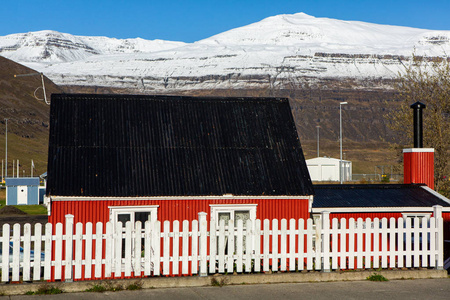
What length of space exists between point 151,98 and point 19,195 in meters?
47.0

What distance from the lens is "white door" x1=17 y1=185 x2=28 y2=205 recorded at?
2434 inches

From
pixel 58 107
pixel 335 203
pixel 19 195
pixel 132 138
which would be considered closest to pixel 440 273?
pixel 335 203

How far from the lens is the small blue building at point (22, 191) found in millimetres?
61219

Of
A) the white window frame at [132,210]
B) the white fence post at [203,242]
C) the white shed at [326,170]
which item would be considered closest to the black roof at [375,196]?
the white window frame at [132,210]

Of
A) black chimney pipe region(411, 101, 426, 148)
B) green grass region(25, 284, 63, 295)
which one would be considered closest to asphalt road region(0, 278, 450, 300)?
green grass region(25, 284, 63, 295)

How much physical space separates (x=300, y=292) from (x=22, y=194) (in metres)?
55.0

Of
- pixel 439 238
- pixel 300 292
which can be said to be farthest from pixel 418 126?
pixel 300 292

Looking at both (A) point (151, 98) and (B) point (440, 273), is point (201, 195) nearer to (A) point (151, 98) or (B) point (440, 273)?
(A) point (151, 98)

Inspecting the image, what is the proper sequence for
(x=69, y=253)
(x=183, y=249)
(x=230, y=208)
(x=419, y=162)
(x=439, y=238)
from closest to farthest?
1. (x=69, y=253)
2. (x=183, y=249)
3. (x=439, y=238)
4. (x=230, y=208)
5. (x=419, y=162)

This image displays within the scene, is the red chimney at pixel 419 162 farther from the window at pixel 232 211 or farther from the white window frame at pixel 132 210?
the white window frame at pixel 132 210

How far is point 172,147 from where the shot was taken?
688 inches

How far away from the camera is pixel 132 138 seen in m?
17.5

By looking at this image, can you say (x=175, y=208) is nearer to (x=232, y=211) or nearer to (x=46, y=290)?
(x=232, y=211)

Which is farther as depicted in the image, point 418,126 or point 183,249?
point 418,126
